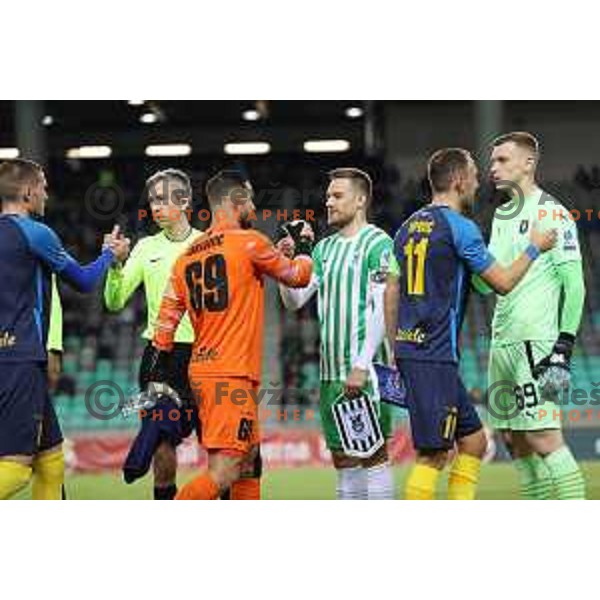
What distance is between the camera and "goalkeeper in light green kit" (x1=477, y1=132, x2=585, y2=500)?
9523 millimetres

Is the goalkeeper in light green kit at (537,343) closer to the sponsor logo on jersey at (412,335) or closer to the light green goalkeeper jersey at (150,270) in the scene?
the sponsor logo on jersey at (412,335)

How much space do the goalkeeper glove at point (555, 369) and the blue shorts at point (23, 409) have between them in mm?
3224

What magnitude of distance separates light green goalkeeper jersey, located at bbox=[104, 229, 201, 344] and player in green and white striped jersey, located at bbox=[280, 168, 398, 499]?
3.16 ft

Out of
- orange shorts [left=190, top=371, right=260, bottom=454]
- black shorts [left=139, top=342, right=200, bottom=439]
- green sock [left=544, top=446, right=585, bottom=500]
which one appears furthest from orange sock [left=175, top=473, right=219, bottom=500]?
green sock [left=544, top=446, right=585, bottom=500]

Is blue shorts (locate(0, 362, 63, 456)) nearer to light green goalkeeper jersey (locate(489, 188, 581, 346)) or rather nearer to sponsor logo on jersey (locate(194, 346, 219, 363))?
sponsor logo on jersey (locate(194, 346, 219, 363))

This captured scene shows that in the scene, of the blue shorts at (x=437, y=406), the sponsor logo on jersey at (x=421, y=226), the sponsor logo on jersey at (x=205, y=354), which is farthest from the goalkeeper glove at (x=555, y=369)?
the sponsor logo on jersey at (x=205, y=354)

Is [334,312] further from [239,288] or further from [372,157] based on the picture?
[372,157]

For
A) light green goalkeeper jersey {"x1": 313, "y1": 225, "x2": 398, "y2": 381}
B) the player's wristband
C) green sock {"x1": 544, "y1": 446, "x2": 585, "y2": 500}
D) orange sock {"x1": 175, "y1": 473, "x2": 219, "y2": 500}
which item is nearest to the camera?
orange sock {"x1": 175, "y1": 473, "x2": 219, "y2": 500}

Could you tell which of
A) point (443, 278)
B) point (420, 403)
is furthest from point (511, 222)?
point (420, 403)

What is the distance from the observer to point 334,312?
32.1 feet

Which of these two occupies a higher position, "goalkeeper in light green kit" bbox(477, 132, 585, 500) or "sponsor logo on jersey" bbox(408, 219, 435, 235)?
"sponsor logo on jersey" bbox(408, 219, 435, 235)

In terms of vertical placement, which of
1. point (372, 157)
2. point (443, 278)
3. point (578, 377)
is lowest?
point (578, 377)

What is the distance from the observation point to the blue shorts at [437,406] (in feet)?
29.9

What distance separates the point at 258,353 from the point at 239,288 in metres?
0.45
